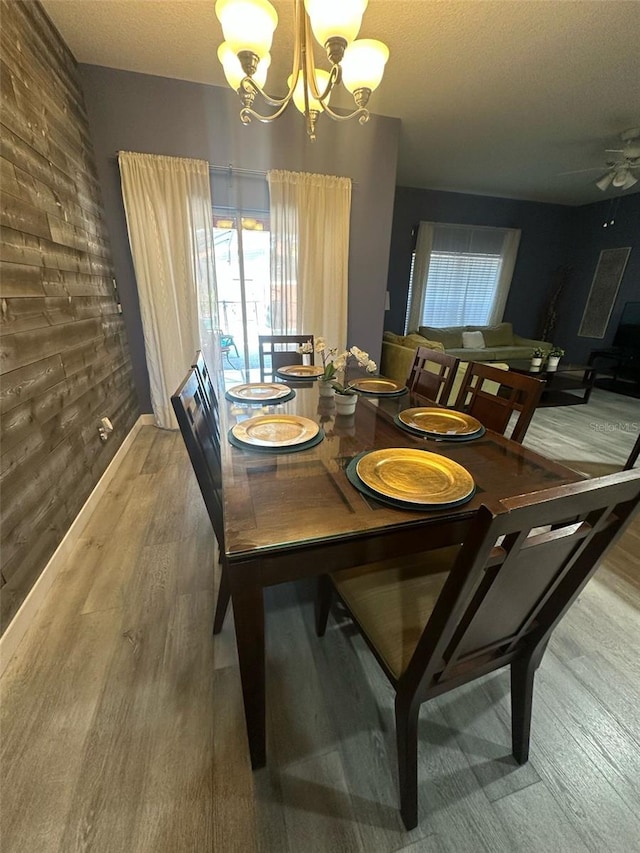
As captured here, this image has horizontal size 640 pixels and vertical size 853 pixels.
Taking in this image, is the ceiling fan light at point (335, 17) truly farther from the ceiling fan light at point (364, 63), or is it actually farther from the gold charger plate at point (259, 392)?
the gold charger plate at point (259, 392)

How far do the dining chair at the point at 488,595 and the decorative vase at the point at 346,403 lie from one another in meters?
0.66

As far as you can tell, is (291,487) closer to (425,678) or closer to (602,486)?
(425,678)

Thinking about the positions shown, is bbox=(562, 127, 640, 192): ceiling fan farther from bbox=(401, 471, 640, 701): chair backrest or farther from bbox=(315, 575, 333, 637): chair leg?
bbox=(315, 575, 333, 637): chair leg

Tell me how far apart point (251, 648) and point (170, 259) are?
3040 mm

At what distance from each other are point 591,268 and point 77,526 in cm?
781

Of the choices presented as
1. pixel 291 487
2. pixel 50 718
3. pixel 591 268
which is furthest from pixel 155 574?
pixel 591 268

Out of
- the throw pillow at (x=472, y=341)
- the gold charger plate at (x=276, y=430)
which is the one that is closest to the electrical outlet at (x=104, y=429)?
the gold charger plate at (x=276, y=430)

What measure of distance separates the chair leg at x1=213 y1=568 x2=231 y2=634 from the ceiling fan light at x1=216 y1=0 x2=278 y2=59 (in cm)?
196

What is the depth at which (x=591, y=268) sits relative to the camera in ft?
18.9

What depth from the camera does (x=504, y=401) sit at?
152cm

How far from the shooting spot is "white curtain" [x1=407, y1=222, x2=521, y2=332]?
539 cm

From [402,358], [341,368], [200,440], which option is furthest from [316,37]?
[402,358]

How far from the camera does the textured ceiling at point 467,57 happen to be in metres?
1.94

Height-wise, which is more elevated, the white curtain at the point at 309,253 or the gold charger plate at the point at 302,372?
the white curtain at the point at 309,253
